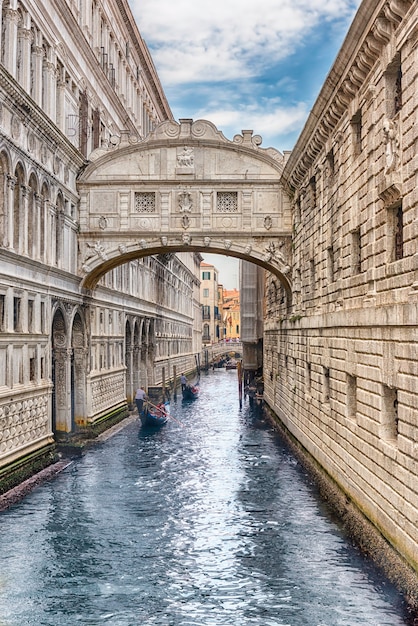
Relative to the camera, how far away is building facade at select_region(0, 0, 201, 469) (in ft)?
47.3

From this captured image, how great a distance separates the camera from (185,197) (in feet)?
66.2

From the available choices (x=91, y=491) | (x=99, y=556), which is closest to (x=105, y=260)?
(x=91, y=491)

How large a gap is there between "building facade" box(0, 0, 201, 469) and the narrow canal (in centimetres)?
216

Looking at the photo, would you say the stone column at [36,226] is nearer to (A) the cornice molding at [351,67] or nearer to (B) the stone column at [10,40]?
(B) the stone column at [10,40]

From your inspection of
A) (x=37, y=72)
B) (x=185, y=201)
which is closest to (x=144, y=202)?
(x=185, y=201)

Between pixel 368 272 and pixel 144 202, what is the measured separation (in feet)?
34.3

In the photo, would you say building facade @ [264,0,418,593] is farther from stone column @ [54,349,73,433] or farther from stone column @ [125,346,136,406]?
stone column @ [125,346,136,406]

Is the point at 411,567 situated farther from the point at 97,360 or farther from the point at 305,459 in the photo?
the point at 97,360

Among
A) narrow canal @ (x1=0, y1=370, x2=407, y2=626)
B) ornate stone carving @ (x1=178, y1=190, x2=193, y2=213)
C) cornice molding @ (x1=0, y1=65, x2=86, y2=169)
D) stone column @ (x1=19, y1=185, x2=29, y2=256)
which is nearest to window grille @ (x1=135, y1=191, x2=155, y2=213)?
ornate stone carving @ (x1=178, y1=190, x2=193, y2=213)

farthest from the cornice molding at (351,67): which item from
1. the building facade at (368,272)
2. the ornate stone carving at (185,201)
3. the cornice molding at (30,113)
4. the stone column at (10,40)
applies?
the stone column at (10,40)

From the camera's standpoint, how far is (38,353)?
641 inches

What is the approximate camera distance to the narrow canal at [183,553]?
8531 mm

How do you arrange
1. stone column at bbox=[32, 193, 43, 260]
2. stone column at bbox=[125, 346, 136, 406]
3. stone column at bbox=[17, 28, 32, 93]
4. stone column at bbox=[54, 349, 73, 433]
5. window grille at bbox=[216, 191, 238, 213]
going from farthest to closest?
1. stone column at bbox=[125, 346, 136, 406]
2. window grille at bbox=[216, 191, 238, 213]
3. stone column at bbox=[54, 349, 73, 433]
4. stone column at bbox=[32, 193, 43, 260]
5. stone column at bbox=[17, 28, 32, 93]

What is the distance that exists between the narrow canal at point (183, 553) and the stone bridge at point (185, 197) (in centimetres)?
596
